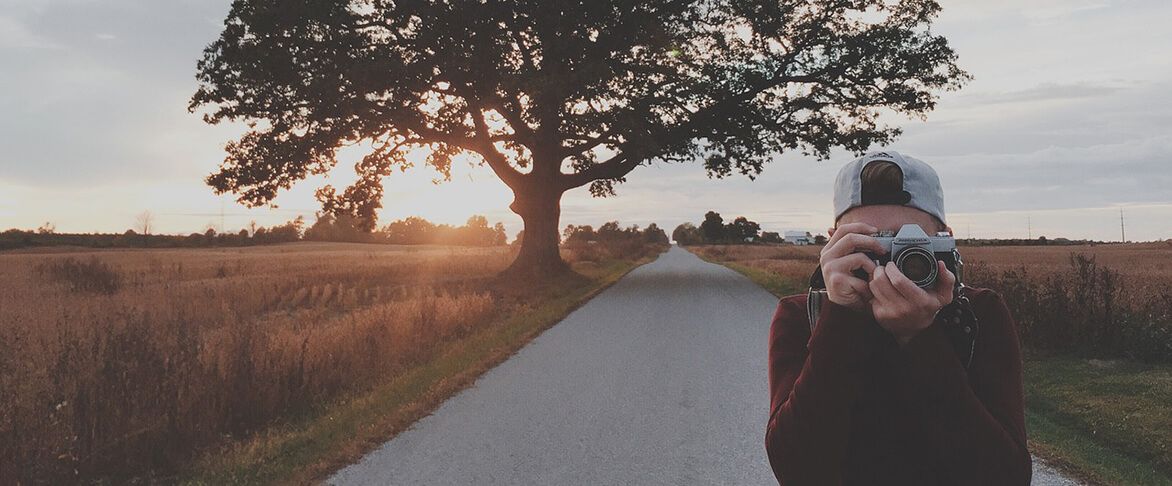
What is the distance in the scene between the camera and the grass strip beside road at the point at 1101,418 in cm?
497

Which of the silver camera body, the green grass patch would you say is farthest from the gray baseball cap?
the green grass patch

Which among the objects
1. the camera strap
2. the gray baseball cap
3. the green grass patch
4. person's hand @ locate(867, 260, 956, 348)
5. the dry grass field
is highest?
the gray baseball cap

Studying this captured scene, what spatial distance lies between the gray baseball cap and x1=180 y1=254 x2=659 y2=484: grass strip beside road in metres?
4.27

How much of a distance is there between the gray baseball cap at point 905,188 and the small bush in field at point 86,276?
63.8 ft

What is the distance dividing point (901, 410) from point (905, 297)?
13.8 inches

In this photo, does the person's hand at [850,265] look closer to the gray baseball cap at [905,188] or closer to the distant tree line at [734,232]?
the gray baseball cap at [905,188]

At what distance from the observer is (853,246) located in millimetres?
1471

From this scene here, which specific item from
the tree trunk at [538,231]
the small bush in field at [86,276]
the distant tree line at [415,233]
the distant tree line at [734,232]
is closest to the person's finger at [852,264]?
the small bush in field at [86,276]

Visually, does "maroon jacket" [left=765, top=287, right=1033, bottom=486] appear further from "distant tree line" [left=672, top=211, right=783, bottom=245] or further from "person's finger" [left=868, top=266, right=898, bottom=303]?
"distant tree line" [left=672, top=211, right=783, bottom=245]

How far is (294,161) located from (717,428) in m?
18.8

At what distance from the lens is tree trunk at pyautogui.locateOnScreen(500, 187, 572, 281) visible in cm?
2398

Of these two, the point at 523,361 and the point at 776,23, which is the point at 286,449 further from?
the point at 776,23

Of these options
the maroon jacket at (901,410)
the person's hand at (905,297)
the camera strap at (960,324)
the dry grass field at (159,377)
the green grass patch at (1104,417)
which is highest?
the person's hand at (905,297)

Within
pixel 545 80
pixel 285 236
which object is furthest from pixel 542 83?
pixel 285 236
